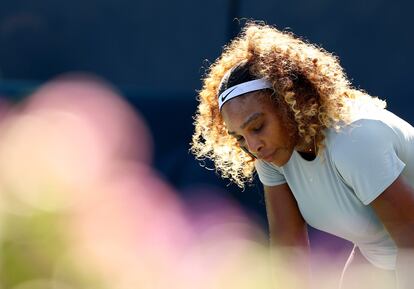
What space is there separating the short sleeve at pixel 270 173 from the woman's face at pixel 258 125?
0.72ft

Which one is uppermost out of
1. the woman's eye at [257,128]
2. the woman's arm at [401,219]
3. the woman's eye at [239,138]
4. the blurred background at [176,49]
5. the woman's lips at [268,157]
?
the blurred background at [176,49]

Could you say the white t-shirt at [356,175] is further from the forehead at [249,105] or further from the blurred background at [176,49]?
the blurred background at [176,49]

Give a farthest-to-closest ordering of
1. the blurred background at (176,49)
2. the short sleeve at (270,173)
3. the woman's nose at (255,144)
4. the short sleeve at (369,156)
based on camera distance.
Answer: the blurred background at (176,49), the short sleeve at (270,173), the woman's nose at (255,144), the short sleeve at (369,156)

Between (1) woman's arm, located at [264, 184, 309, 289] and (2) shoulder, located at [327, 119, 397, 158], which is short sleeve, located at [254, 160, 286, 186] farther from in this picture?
(2) shoulder, located at [327, 119, 397, 158]

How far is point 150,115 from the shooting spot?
147 inches

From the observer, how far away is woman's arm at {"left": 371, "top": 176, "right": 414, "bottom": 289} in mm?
1679

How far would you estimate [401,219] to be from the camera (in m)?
1.71

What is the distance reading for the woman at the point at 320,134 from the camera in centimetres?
169

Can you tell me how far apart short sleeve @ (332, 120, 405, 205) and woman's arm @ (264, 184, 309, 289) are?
0.40 meters

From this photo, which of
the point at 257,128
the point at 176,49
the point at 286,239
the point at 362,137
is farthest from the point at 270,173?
the point at 176,49

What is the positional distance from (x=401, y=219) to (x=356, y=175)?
141 mm

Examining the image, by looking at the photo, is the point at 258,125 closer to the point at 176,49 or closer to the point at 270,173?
the point at 270,173

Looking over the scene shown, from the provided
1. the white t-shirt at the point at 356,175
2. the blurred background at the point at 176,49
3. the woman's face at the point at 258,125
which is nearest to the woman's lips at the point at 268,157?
the woman's face at the point at 258,125

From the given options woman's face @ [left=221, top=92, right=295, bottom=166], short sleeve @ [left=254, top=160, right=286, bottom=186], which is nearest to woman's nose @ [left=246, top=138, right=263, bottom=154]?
woman's face @ [left=221, top=92, right=295, bottom=166]
